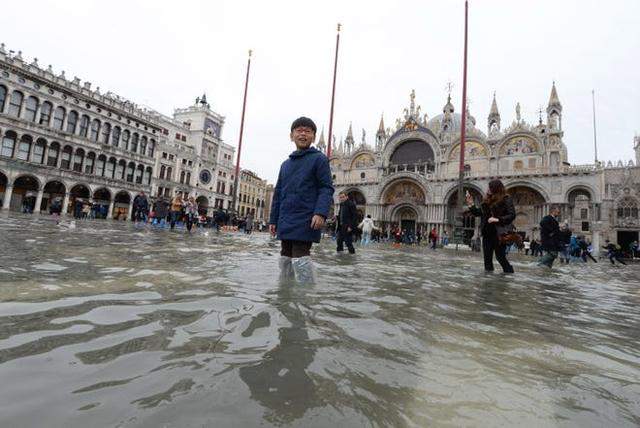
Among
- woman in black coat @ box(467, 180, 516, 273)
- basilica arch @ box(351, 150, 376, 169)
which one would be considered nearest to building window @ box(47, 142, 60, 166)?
basilica arch @ box(351, 150, 376, 169)

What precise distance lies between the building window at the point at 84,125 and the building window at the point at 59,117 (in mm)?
1831

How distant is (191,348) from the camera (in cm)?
163

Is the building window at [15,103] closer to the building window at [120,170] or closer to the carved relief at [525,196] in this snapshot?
the building window at [120,170]

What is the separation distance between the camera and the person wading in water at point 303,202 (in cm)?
370

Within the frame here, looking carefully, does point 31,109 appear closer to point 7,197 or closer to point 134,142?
point 7,197

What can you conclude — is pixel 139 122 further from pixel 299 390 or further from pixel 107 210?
pixel 299 390

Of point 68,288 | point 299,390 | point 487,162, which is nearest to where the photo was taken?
point 299,390

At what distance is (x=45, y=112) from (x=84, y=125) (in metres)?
3.73

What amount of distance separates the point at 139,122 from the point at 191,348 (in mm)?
46758

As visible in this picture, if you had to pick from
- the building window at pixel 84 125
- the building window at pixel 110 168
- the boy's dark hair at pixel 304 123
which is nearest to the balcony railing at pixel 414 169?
the building window at pixel 110 168

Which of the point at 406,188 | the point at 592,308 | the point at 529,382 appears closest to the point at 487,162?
the point at 406,188

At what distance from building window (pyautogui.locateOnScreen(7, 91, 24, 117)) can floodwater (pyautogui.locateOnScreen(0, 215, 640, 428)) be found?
37.2 meters

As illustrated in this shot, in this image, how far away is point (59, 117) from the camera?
34000 mm

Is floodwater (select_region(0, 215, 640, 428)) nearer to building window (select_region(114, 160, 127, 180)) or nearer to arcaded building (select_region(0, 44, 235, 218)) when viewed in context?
arcaded building (select_region(0, 44, 235, 218))
